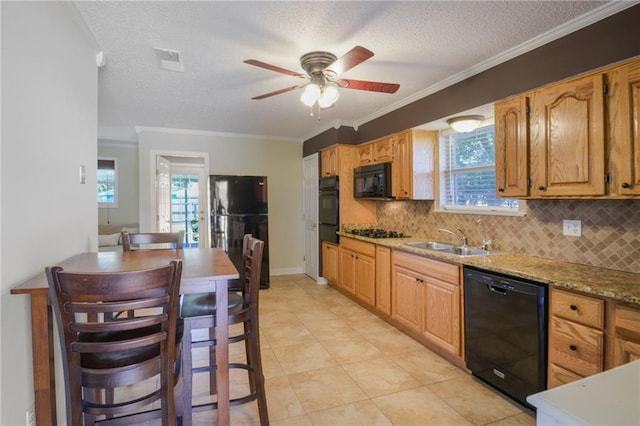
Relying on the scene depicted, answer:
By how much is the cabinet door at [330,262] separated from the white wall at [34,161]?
3238 mm

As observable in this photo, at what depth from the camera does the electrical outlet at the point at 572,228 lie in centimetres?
231

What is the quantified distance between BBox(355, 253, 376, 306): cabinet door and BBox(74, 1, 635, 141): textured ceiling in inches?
74.5

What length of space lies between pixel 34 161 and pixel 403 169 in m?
3.21

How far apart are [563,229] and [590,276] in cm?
57

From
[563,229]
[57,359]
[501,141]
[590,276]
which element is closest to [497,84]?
[501,141]

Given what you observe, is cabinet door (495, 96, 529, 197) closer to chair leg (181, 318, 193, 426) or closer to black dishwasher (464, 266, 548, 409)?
black dishwasher (464, 266, 548, 409)

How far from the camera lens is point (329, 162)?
496 cm

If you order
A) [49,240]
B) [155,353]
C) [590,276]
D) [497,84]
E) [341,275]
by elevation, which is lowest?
[341,275]

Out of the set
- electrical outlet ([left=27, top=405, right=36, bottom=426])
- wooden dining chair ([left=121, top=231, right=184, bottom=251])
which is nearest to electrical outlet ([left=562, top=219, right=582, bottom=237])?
wooden dining chair ([left=121, top=231, right=184, bottom=251])

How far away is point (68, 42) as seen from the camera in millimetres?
1939

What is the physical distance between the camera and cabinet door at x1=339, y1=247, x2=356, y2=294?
4.27 m

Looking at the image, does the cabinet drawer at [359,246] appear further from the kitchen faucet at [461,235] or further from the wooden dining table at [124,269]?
the wooden dining table at [124,269]

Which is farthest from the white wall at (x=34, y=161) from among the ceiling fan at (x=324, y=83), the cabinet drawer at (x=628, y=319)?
the cabinet drawer at (x=628, y=319)

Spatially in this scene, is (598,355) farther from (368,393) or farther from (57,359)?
(57,359)
